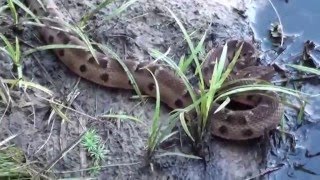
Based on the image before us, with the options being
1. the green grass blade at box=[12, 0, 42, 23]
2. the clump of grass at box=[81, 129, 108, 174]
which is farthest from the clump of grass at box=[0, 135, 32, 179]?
the green grass blade at box=[12, 0, 42, 23]

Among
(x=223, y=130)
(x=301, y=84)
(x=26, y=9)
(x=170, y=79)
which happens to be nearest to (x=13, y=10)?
(x=26, y=9)

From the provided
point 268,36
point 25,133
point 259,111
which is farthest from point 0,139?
point 268,36

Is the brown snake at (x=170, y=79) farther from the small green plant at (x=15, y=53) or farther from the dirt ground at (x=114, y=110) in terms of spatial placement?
the small green plant at (x=15, y=53)

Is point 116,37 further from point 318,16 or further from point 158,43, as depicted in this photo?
point 318,16

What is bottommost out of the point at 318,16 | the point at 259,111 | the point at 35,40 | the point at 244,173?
the point at 244,173

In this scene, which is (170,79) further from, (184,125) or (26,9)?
(26,9)

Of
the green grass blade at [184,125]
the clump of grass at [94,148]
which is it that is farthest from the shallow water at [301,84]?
the clump of grass at [94,148]
